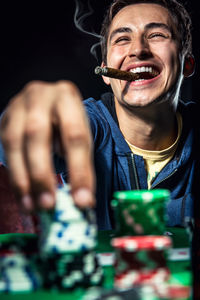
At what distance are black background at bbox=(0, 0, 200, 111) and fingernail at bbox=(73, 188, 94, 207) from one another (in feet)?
8.02

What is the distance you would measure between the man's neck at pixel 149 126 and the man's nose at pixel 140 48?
417 millimetres

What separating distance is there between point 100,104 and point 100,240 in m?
1.49

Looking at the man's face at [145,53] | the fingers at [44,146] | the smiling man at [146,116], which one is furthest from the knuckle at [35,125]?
the man's face at [145,53]

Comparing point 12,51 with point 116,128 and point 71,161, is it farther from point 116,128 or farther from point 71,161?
point 71,161

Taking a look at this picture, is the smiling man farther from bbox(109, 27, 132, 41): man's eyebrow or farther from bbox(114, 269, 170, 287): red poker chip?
bbox(114, 269, 170, 287): red poker chip

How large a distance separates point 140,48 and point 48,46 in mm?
1007

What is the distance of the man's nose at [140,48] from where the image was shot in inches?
119

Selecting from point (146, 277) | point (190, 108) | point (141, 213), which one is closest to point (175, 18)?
point (190, 108)

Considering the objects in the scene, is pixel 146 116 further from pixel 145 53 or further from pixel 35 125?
pixel 35 125

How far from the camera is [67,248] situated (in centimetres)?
130

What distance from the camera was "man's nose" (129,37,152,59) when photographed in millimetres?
3021

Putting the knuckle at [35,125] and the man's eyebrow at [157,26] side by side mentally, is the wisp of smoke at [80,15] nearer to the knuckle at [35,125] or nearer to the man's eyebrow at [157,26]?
the man's eyebrow at [157,26]

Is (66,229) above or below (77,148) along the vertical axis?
below

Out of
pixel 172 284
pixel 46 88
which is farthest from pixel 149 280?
pixel 46 88
